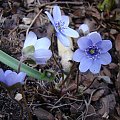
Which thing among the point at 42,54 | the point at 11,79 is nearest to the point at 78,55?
the point at 42,54

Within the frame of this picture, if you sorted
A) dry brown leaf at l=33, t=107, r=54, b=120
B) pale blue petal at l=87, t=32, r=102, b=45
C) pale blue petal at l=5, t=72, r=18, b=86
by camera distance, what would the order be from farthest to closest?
dry brown leaf at l=33, t=107, r=54, b=120 < pale blue petal at l=87, t=32, r=102, b=45 < pale blue petal at l=5, t=72, r=18, b=86

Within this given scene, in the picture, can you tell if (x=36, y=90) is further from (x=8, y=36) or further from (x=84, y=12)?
(x=84, y=12)

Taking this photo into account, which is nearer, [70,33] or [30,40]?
[30,40]

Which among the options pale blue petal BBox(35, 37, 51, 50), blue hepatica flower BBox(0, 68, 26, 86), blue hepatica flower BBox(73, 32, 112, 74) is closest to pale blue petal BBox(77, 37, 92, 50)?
blue hepatica flower BBox(73, 32, 112, 74)

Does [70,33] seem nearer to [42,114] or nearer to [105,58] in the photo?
[105,58]

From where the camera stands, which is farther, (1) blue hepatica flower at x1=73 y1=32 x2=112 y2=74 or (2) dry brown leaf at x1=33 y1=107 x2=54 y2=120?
(2) dry brown leaf at x1=33 y1=107 x2=54 y2=120

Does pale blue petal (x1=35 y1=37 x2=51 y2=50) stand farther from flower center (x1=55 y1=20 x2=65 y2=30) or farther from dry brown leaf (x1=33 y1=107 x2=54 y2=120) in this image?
dry brown leaf (x1=33 y1=107 x2=54 y2=120)
